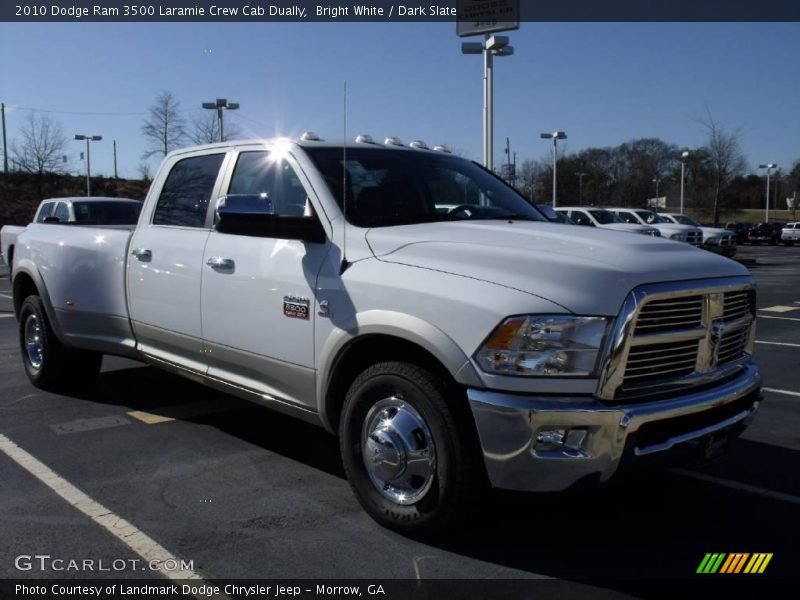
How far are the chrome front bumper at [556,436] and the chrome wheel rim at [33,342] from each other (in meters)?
4.76

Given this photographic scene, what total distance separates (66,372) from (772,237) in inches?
1889

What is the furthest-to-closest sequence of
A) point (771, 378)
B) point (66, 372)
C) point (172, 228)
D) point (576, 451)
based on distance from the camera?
point (771, 378) < point (66, 372) < point (172, 228) < point (576, 451)

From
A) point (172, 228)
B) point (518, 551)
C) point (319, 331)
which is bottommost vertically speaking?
point (518, 551)

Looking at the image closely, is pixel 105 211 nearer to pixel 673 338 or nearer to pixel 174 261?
pixel 174 261

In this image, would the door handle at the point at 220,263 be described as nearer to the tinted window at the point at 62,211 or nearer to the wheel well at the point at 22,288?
the wheel well at the point at 22,288

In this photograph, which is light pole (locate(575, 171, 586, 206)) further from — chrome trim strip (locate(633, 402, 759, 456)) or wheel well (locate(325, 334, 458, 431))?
wheel well (locate(325, 334, 458, 431))

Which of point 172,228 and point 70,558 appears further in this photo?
point 172,228

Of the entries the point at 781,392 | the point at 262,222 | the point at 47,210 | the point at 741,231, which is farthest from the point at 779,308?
the point at 741,231

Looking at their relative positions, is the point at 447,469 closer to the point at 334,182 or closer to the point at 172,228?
the point at 334,182

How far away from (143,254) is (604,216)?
23.6 m

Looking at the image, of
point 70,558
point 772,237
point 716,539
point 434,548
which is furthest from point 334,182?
point 772,237

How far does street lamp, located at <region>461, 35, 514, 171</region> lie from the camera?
69.9 feet

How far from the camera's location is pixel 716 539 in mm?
3611

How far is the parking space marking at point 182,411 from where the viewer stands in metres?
5.73
